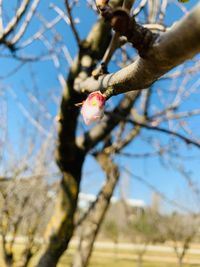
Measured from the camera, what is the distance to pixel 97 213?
17.4ft

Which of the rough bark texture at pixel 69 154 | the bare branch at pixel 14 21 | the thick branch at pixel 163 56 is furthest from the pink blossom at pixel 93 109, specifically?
the bare branch at pixel 14 21

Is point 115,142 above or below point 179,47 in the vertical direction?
below

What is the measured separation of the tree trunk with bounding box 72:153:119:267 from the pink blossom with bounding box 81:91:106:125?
4.39 meters

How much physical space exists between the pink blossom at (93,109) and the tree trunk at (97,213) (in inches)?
173

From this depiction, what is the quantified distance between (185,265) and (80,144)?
1747 centimetres

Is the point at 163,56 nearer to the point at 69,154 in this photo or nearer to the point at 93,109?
the point at 93,109

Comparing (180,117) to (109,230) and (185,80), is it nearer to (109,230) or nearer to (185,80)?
(185,80)

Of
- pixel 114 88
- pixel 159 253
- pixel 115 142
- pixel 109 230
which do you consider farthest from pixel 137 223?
pixel 114 88

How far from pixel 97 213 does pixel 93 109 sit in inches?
177

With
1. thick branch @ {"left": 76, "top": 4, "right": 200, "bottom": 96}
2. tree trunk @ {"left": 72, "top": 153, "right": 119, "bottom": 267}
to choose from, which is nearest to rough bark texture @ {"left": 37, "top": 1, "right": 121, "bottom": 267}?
tree trunk @ {"left": 72, "top": 153, "right": 119, "bottom": 267}

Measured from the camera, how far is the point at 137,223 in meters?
23.7

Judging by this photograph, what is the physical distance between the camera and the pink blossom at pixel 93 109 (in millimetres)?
943

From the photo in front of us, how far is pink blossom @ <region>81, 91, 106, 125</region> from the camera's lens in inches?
37.1

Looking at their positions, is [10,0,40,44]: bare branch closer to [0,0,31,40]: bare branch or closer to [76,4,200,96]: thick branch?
[0,0,31,40]: bare branch
